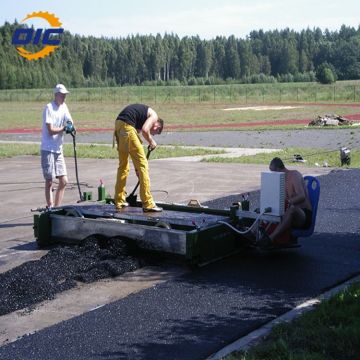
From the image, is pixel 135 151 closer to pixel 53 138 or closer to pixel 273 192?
pixel 273 192

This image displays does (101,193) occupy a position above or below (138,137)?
below

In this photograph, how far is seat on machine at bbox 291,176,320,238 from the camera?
735cm

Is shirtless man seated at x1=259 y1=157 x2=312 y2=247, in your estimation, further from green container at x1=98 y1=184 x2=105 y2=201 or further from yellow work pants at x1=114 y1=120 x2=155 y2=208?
green container at x1=98 y1=184 x2=105 y2=201

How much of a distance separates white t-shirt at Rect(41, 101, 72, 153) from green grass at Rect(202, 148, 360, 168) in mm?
8121

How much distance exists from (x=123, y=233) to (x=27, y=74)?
110700 millimetres

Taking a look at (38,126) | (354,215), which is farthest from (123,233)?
(38,126)

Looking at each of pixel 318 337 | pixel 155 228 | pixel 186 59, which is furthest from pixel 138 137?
pixel 186 59

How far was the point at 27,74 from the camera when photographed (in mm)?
113250

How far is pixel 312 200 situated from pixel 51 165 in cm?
382

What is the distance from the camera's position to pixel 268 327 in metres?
5.03

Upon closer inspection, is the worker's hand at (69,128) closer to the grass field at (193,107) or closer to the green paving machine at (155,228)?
the green paving machine at (155,228)

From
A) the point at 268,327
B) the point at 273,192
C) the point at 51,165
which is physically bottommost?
the point at 268,327

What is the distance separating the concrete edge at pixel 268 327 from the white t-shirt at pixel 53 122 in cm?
479

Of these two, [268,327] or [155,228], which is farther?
[155,228]
